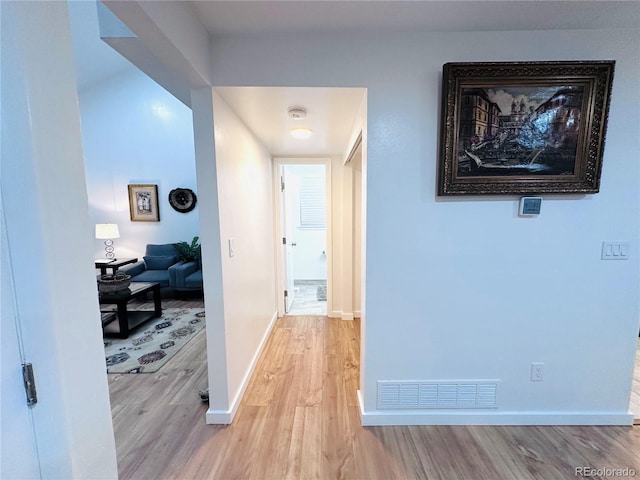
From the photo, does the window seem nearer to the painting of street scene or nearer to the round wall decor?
the round wall decor

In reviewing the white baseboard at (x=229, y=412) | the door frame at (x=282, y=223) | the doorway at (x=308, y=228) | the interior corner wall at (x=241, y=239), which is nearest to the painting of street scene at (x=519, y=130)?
the interior corner wall at (x=241, y=239)

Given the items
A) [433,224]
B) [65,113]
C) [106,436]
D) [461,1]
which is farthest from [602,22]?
[106,436]

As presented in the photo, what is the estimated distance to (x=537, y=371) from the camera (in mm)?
1640

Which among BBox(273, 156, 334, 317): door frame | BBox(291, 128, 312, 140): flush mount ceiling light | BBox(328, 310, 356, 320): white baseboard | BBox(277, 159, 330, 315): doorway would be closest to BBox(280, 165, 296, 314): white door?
BBox(273, 156, 334, 317): door frame

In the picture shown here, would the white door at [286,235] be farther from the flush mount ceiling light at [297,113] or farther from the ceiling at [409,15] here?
the ceiling at [409,15]

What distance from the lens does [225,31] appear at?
4.64 feet

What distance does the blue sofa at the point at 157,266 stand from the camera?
4.28 m

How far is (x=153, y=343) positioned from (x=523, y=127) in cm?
362

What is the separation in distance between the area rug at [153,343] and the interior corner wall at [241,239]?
95cm

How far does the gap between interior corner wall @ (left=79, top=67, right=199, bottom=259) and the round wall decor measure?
9cm

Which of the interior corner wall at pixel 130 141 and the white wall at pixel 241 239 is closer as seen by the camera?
the white wall at pixel 241 239

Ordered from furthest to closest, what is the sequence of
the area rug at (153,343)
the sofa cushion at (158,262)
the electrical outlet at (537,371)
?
the sofa cushion at (158,262) < the area rug at (153,343) < the electrical outlet at (537,371)

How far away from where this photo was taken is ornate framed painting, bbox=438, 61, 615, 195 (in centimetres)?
140

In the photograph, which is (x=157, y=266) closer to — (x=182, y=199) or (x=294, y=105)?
(x=182, y=199)
